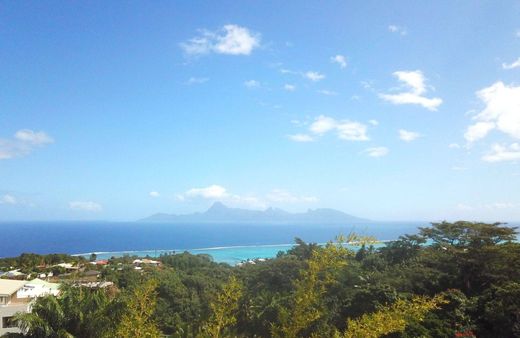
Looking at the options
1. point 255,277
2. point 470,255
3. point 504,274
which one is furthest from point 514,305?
point 255,277

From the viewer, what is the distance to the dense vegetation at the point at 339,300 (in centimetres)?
343

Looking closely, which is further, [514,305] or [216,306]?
[514,305]

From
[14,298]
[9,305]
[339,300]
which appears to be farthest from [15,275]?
[339,300]

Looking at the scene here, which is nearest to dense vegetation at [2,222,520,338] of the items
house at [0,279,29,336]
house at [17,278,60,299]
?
house at [17,278,60,299]

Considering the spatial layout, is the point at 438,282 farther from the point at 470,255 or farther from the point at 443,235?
the point at 443,235

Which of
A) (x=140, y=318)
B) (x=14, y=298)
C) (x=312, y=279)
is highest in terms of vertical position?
(x=312, y=279)

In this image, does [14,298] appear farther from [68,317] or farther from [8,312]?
[68,317]

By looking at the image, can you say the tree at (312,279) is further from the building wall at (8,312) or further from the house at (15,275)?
the house at (15,275)

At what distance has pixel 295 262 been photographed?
2242 centimetres

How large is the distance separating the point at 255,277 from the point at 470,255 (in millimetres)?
11657

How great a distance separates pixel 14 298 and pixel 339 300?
39.2 ft

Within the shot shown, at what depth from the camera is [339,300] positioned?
15891mm

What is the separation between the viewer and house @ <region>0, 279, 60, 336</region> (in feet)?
44.2

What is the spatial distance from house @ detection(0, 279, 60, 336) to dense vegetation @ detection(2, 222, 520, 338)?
3185 mm
